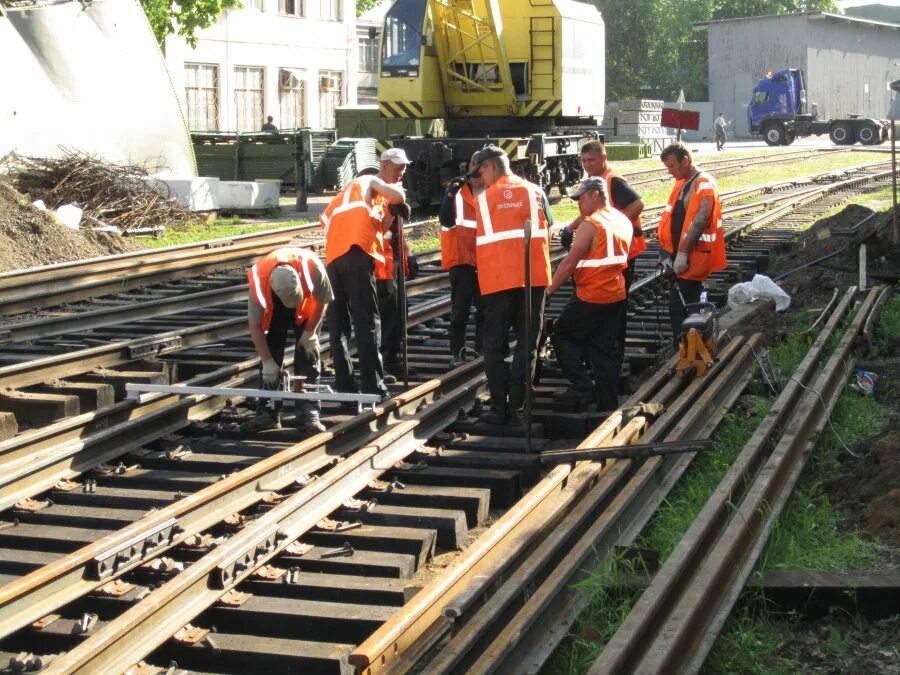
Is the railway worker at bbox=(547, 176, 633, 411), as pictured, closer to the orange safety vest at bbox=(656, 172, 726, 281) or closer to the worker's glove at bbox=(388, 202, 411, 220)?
the orange safety vest at bbox=(656, 172, 726, 281)

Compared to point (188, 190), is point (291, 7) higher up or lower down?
higher up

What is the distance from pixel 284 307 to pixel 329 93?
38.8 m

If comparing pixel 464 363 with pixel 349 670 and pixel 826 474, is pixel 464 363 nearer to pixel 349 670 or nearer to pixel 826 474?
pixel 826 474

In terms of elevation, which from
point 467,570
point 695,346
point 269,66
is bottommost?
point 467,570

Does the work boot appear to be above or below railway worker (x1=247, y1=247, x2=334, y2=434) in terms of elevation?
below

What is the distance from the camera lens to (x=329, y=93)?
150 feet

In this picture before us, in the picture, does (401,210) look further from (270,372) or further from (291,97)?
(291,97)

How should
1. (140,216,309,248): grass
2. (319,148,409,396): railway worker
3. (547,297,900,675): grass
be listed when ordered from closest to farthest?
1. (547,297,900,675): grass
2. (319,148,409,396): railway worker
3. (140,216,309,248): grass

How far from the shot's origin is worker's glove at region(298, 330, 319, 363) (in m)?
7.98

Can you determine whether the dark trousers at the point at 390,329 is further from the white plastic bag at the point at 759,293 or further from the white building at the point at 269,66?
the white building at the point at 269,66

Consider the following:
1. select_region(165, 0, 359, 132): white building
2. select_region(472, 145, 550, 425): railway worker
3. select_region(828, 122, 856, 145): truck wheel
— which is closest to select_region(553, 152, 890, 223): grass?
select_region(828, 122, 856, 145): truck wheel

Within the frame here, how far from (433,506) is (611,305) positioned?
251cm

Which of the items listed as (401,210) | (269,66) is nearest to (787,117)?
(269,66)

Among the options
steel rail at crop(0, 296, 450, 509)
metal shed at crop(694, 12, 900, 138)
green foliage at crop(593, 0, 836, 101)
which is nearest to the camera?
steel rail at crop(0, 296, 450, 509)
